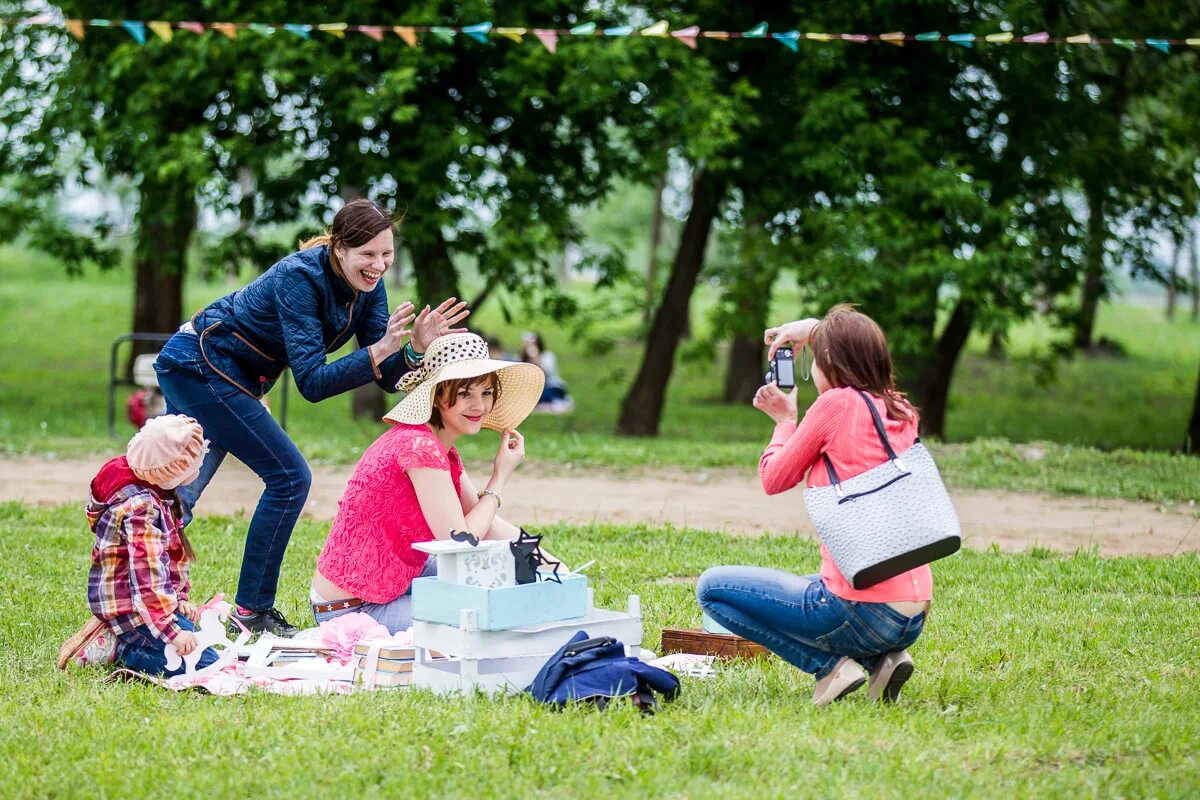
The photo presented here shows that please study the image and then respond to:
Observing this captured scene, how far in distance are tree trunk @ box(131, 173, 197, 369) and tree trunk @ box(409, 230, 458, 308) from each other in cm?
236

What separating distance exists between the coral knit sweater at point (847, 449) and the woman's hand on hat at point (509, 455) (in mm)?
1159

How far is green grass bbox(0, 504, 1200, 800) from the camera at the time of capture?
3.50 m

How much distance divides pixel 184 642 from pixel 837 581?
2080 millimetres

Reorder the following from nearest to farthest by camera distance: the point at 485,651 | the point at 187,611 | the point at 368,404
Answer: the point at 485,651 < the point at 187,611 < the point at 368,404

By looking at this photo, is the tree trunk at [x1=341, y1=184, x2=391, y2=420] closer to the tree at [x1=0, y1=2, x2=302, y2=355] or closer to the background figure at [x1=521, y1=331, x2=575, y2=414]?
the background figure at [x1=521, y1=331, x2=575, y2=414]

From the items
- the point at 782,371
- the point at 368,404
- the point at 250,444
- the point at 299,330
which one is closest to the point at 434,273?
the point at 368,404

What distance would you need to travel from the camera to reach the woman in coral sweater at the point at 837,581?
4137 millimetres

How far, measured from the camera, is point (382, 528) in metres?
5.04

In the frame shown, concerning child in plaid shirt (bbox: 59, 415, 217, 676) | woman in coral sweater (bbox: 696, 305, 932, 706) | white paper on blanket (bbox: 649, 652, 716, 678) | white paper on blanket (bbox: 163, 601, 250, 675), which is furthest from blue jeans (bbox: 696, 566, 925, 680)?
child in plaid shirt (bbox: 59, 415, 217, 676)

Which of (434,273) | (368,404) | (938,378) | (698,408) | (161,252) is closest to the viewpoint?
(434,273)

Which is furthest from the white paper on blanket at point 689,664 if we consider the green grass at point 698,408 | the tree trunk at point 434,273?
the tree trunk at point 434,273

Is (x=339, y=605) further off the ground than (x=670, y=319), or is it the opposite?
(x=670, y=319)

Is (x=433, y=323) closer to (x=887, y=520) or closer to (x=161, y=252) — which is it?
(x=887, y=520)

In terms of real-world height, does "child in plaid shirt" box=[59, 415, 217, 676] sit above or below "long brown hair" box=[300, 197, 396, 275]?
below
